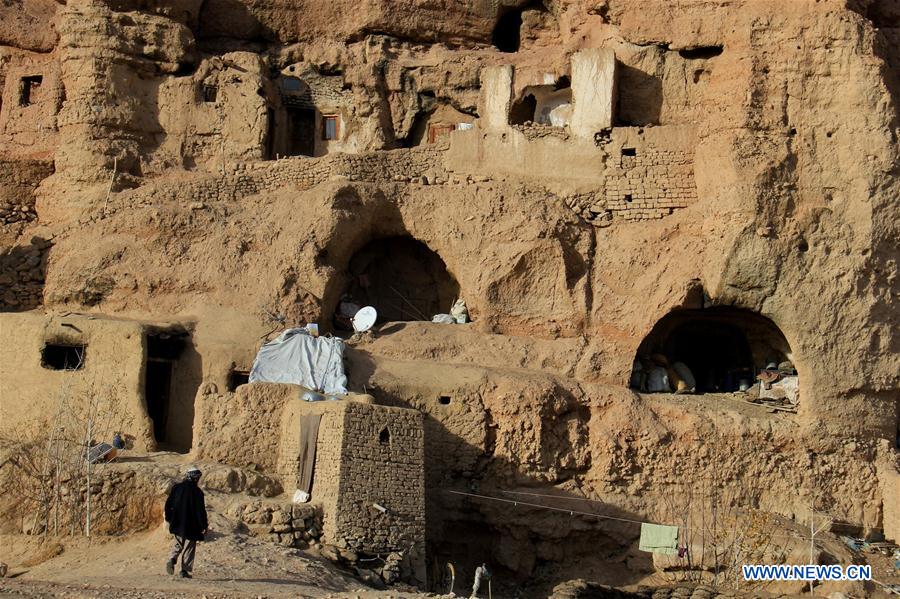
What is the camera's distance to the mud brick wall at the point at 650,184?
27628mm

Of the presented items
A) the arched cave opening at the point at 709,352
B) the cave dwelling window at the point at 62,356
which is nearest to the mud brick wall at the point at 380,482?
the cave dwelling window at the point at 62,356

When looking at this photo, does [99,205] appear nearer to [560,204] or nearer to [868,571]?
[560,204]

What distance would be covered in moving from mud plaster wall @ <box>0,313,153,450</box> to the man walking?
5653 millimetres

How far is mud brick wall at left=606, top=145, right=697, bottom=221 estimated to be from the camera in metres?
27.6

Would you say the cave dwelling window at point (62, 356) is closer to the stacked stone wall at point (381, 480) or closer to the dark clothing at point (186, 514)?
the stacked stone wall at point (381, 480)

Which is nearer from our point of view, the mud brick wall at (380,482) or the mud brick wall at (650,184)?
the mud brick wall at (380,482)

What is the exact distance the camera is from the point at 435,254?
2884cm

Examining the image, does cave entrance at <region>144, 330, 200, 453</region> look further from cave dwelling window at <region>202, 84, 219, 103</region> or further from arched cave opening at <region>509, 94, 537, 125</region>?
arched cave opening at <region>509, 94, 537, 125</region>

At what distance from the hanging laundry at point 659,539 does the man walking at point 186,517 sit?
8.32m

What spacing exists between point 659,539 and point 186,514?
8.75 m

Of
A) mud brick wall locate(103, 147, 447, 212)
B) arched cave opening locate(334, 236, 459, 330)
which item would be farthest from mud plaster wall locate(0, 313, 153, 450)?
arched cave opening locate(334, 236, 459, 330)

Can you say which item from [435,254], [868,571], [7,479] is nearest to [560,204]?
[435,254]

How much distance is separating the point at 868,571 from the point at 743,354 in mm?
4992
